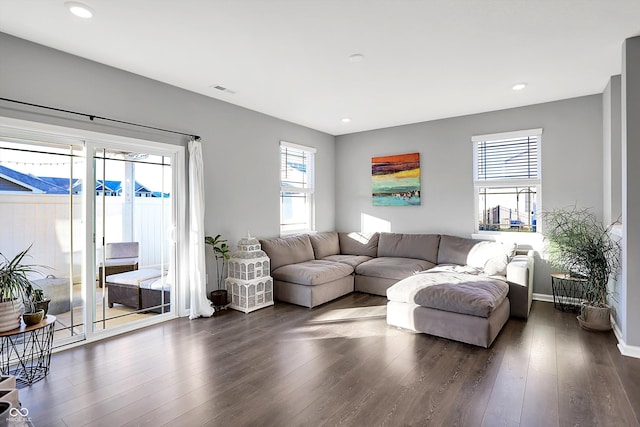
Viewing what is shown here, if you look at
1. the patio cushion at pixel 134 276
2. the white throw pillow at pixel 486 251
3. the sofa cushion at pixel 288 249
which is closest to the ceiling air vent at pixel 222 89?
the sofa cushion at pixel 288 249

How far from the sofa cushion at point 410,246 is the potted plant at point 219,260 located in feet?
8.61

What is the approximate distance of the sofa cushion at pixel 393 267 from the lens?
193 inches

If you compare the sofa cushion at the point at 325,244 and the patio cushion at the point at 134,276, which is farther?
the sofa cushion at the point at 325,244

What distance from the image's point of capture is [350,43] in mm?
2971

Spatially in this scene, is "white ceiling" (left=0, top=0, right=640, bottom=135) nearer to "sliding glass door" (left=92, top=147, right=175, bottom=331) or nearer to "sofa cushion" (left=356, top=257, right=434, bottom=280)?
"sliding glass door" (left=92, top=147, right=175, bottom=331)

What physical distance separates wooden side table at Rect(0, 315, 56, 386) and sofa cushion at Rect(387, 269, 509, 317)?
3.10 m

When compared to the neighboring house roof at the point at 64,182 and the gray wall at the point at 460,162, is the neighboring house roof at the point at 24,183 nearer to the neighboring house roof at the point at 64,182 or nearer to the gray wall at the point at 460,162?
the neighboring house roof at the point at 64,182

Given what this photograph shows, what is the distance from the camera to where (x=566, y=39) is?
2920 millimetres

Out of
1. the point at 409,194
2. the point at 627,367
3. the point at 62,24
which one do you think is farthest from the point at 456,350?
the point at 62,24

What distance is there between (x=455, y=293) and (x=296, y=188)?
3.32m

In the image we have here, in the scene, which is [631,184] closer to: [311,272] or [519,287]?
[519,287]

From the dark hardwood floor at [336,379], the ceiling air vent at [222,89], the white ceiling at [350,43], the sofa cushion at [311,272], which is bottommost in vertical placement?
the dark hardwood floor at [336,379]

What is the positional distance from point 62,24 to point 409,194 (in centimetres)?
487

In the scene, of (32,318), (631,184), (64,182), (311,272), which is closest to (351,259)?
(311,272)
